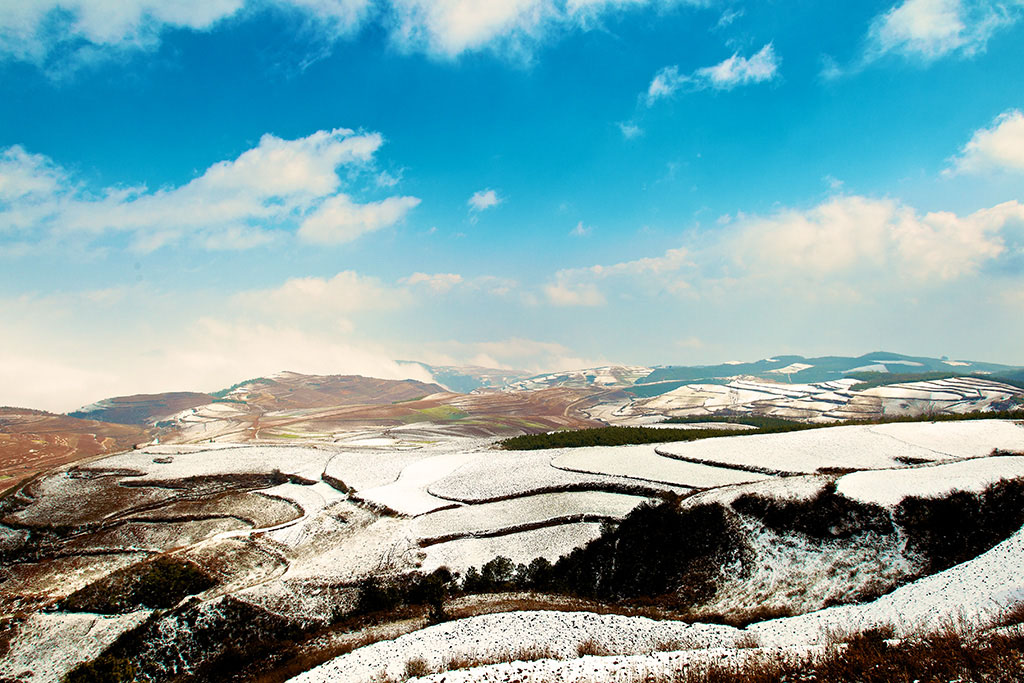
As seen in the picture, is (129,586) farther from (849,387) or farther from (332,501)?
(849,387)

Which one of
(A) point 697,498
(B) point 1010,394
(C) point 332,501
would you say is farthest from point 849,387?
(C) point 332,501

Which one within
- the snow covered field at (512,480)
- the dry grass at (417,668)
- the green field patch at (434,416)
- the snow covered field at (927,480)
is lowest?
the green field patch at (434,416)

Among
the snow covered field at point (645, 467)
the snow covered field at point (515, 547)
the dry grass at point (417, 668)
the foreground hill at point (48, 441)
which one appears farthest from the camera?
the foreground hill at point (48, 441)

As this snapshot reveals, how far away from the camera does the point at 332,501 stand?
158 ft

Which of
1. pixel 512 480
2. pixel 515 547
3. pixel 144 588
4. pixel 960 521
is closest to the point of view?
pixel 960 521

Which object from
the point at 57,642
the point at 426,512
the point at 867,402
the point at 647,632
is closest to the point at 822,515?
the point at 647,632

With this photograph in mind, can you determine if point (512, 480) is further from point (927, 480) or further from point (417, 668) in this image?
point (927, 480)

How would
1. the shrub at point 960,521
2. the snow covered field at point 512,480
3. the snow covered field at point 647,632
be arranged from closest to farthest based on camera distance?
the snow covered field at point 647,632
the shrub at point 960,521
the snow covered field at point 512,480

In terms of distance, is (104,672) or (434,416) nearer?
(104,672)

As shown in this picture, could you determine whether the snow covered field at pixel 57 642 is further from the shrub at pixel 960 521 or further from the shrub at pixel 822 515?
the shrub at pixel 960 521

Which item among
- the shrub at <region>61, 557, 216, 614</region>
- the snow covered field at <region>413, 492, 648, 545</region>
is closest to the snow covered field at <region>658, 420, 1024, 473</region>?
the snow covered field at <region>413, 492, 648, 545</region>

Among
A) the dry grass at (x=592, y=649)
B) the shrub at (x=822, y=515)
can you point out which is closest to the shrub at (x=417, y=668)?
the dry grass at (x=592, y=649)

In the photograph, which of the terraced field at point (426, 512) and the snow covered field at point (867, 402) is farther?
the snow covered field at point (867, 402)

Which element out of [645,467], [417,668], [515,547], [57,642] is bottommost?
[57,642]
